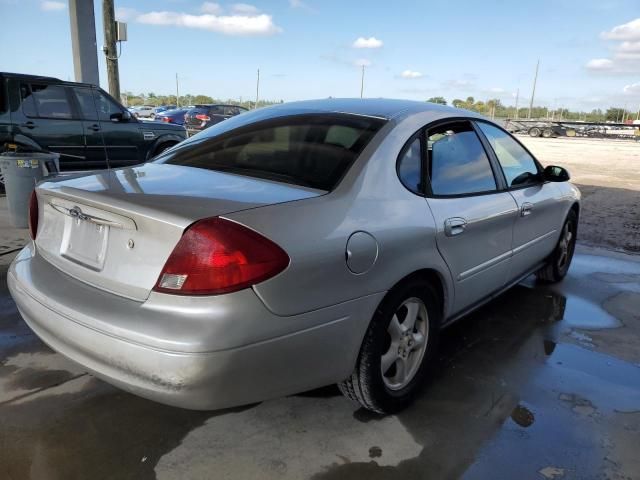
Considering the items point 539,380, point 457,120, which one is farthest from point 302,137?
point 539,380

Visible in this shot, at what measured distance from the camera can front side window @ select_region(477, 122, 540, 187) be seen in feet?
11.6

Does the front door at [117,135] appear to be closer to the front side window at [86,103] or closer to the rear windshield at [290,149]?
the front side window at [86,103]

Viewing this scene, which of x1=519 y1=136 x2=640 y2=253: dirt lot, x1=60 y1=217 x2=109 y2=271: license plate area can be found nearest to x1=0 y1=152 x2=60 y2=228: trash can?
x1=60 y1=217 x2=109 y2=271: license plate area

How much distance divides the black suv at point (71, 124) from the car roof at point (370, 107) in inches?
214

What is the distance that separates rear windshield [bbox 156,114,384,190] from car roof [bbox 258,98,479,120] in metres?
0.10

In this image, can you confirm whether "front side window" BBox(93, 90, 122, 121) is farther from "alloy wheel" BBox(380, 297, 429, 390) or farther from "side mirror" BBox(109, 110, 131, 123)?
"alloy wheel" BBox(380, 297, 429, 390)

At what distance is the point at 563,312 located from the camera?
13.4 feet

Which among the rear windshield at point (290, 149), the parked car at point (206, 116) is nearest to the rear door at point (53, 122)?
the rear windshield at point (290, 149)

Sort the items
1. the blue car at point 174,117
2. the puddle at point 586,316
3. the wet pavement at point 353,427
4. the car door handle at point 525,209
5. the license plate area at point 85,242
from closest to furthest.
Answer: the license plate area at point 85,242, the wet pavement at point 353,427, the car door handle at point 525,209, the puddle at point 586,316, the blue car at point 174,117

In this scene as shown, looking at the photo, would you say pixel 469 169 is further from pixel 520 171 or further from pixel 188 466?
pixel 188 466

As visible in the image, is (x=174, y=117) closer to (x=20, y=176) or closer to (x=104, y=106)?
(x=104, y=106)

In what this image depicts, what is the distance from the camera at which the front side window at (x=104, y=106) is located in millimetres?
8117

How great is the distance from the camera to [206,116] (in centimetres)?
1819

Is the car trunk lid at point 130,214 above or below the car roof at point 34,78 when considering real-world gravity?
below
